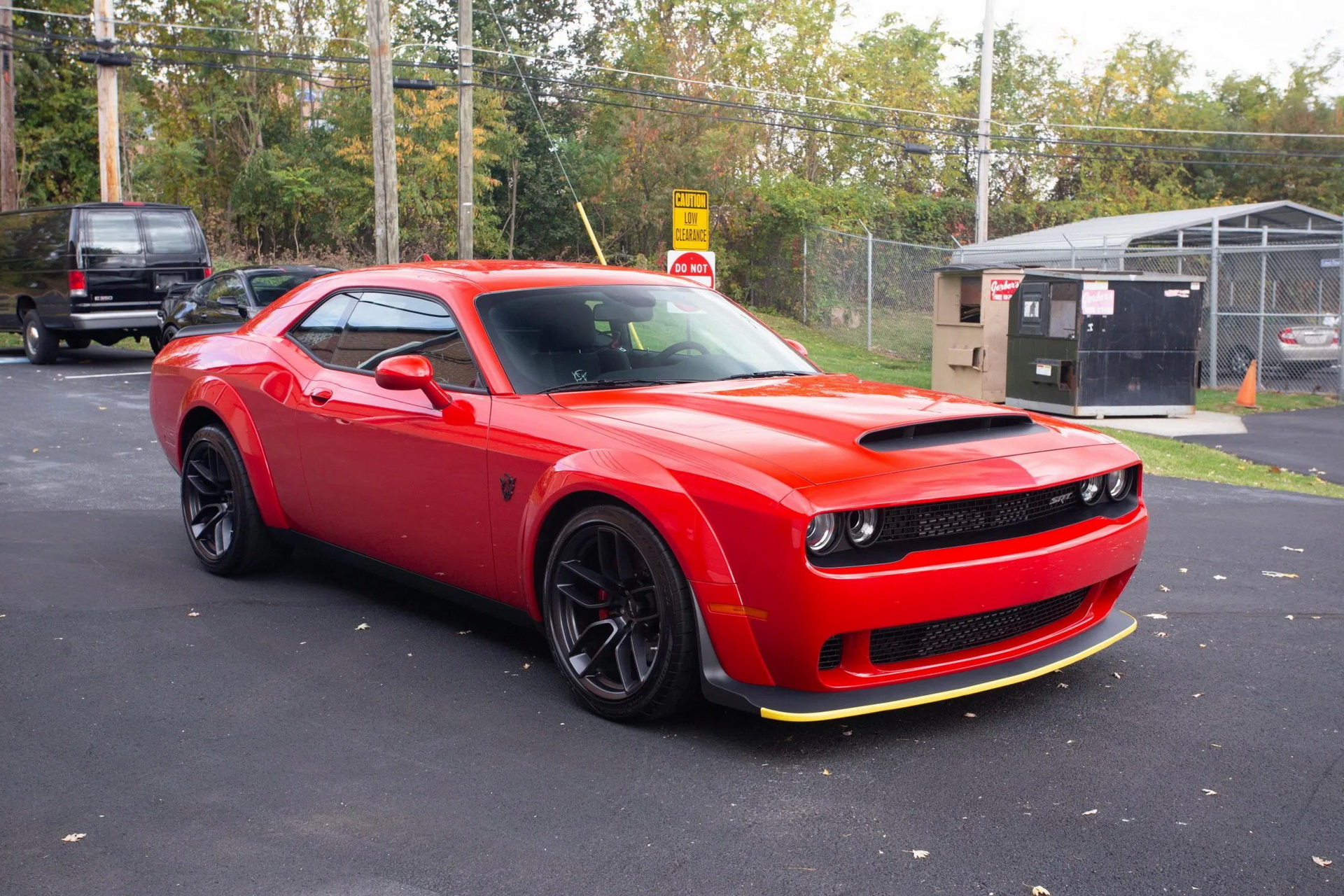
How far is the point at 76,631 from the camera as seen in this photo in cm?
529

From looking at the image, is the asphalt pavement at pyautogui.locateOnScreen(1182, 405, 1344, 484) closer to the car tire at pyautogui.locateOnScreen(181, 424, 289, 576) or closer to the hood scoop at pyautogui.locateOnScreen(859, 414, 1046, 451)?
the hood scoop at pyautogui.locateOnScreen(859, 414, 1046, 451)

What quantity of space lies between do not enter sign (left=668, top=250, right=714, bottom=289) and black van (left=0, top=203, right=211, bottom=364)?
8.39 m

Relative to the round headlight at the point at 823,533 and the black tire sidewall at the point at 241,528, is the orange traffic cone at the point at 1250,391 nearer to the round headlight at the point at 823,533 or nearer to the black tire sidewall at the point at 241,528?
the black tire sidewall at the point at 241,528

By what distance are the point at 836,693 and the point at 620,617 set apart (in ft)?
2.50

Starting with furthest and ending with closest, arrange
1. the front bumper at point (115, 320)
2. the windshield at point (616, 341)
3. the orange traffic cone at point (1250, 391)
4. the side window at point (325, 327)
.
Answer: the front bumper at point (115, 320) → the orange traffic cone at point (1250, 391) → the side window at point (325, 327) → the windshield at point (616, 341)

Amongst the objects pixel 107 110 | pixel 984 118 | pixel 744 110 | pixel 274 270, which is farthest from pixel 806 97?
pixel 274 270

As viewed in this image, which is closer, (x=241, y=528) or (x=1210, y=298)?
(x=241, y=528)

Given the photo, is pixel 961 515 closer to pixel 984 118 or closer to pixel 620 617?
pixel 620 617

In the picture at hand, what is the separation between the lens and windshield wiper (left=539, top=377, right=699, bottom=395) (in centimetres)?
475

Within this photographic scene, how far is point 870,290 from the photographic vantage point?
25.1m

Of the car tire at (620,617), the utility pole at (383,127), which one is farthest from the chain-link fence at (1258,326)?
the car tire at (620,617)

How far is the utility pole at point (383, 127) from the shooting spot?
713 inches

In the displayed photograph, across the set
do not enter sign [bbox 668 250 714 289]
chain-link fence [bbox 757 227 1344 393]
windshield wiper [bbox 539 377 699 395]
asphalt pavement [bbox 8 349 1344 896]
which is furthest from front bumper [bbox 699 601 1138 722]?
chain-link fence [bbox 757 227 1344 393]

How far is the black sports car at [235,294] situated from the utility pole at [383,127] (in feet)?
8.03
